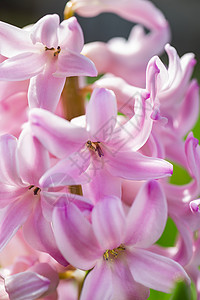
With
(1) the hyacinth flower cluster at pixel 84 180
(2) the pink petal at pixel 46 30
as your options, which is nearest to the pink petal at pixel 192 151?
(1) the hyacinth flower cluster at pixel 84 180

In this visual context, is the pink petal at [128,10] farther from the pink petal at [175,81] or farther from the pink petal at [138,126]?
the pink petal at [138,126]

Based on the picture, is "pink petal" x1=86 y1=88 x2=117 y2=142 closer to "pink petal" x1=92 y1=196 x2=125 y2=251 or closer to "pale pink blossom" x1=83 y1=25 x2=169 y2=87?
"pink petal" x1=92 y1=196 x2=125 y2=251

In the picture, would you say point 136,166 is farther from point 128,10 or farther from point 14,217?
point 128,10

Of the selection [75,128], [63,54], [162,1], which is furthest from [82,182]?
[162,1]

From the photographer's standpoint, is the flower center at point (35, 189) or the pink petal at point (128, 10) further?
the pink petal at point (128, 10)

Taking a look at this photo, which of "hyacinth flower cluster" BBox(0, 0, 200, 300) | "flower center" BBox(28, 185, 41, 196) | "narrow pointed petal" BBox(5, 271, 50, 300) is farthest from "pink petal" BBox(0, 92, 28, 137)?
"narrow pointed petal" BBox(5, 271, 50, 300)
